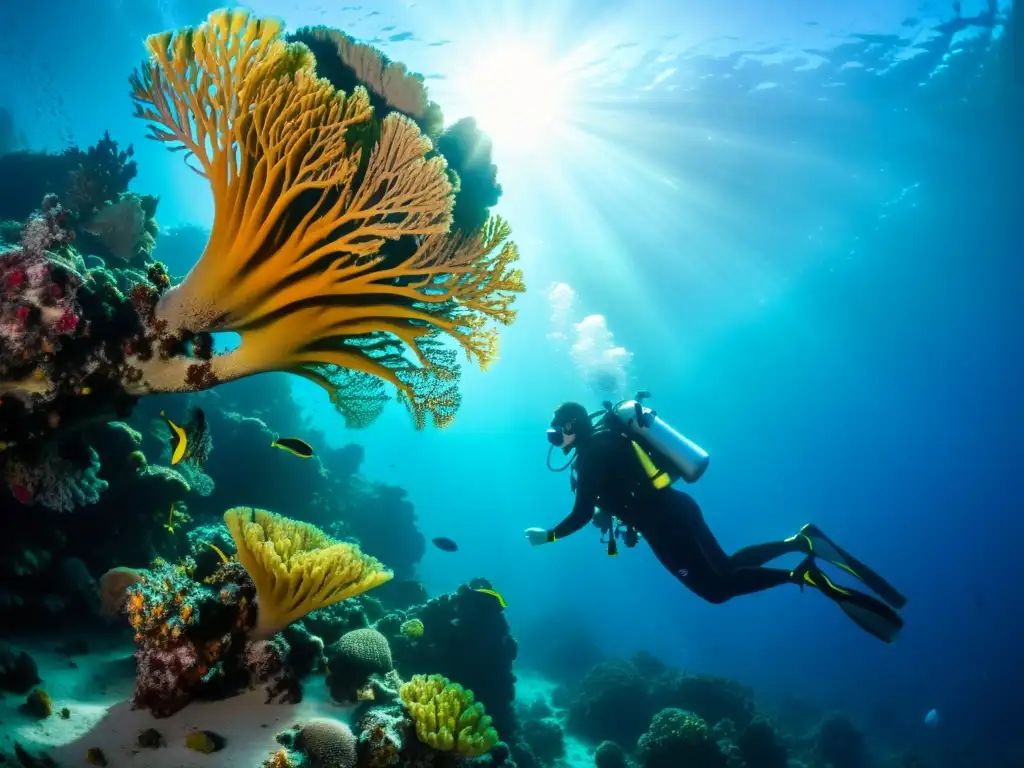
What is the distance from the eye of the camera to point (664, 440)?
794 cm

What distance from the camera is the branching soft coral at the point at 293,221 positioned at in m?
2.85

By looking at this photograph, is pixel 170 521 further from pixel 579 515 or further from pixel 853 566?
pixel 853 566

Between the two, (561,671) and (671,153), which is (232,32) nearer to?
(671,153)

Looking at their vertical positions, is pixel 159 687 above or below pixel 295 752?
above

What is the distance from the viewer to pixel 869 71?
22781 mm

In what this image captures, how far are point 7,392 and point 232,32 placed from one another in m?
2.58

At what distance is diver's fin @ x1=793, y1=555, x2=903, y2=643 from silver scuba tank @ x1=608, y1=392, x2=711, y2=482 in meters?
1.98

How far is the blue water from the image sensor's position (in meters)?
22.2

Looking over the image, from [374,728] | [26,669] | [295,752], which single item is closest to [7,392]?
[26,669]

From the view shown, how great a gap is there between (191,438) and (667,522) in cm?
626

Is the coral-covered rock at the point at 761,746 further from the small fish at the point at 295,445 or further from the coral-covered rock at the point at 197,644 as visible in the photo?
the small fish at the point at 295,445

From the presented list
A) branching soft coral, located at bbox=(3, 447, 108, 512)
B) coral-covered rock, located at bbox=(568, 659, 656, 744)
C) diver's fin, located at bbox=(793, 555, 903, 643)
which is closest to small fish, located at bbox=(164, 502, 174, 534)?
branching soft coral, located at bbox=(3, 447, 108, 512)

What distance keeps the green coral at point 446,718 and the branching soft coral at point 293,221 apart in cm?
327

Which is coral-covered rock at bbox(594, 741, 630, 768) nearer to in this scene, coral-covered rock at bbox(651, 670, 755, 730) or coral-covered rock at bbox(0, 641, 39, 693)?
coral-covered rock at bbox(651, 670, 755, 730)
